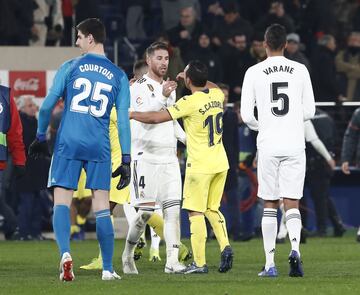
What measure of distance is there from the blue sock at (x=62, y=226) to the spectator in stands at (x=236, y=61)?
13.1 meters

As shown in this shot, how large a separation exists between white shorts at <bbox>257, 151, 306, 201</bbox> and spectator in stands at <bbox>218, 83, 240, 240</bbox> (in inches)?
319

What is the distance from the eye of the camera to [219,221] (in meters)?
14.5

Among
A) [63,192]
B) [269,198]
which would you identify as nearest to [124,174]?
[63,192]

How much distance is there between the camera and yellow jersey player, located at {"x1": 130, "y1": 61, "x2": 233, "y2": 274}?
14.3 metres

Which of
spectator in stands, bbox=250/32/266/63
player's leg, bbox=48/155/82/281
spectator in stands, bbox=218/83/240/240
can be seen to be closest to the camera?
player's leg, bbox=48/155/82/281

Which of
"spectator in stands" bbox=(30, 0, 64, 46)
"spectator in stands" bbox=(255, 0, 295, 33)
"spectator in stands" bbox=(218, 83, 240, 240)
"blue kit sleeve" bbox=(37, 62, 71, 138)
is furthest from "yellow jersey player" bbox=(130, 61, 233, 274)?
"spectator in stands" bbox=(255, 0, 295, 33)

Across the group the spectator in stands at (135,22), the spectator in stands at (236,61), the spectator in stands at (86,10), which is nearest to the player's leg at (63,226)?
the spectator in stands at (236,61)

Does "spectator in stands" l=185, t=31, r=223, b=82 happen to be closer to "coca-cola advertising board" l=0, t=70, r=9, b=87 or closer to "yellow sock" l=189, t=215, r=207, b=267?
"coca-cola advertising board" l=0, t=70, r=9, b=87

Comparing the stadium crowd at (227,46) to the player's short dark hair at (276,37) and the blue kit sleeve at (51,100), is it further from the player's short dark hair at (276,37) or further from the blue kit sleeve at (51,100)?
the blue kit sleeve at (51,100)

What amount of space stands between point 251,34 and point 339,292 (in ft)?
50.1

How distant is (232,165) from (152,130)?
747cm

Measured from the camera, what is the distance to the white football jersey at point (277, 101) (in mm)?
13703

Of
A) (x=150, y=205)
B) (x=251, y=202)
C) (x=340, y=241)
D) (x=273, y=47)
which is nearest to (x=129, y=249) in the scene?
(x=150, y=205)

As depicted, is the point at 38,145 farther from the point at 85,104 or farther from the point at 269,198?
the point at 269,198
